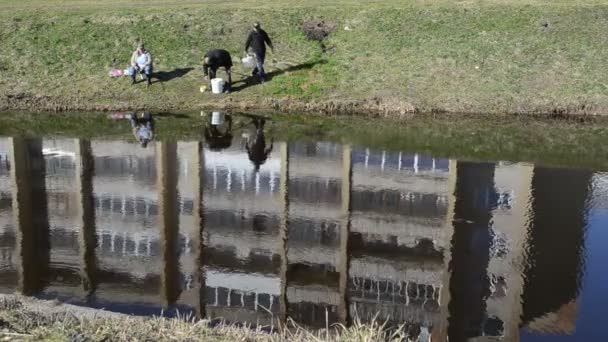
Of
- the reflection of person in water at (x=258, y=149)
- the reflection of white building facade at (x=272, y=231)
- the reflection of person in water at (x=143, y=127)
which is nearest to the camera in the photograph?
the reflection of white building facade at (x=272, y=231)

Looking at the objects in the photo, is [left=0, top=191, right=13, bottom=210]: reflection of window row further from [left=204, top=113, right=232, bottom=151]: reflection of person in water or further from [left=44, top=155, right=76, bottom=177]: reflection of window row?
[left=204, top=113, right=232, bottom=151]: reflection of person in water

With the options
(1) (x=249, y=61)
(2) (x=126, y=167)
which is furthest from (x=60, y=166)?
(1) (x=249, y=61)

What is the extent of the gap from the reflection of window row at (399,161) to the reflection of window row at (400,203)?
6.08 ft

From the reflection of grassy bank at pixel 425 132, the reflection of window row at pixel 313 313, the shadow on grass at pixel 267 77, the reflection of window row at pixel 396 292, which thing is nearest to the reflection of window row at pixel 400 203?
the reflection of grassy bank at pixel 425 132

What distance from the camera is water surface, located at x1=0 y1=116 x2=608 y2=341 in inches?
466

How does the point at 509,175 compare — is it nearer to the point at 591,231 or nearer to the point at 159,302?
the point at 591,231

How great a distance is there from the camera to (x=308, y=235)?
15445 millimetres

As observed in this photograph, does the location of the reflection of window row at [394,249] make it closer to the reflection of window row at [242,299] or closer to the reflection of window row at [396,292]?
the reflection of window row at [396,292]

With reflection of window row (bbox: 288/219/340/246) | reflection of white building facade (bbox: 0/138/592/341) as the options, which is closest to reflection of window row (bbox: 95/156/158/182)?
reflection of white building facade (bbox: 0/138/592/341)

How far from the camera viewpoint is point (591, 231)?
14938 mm

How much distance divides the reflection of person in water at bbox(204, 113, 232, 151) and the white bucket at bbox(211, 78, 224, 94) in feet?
5.92

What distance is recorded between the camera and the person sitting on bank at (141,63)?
2905 cm

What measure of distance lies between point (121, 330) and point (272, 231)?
7.49 m

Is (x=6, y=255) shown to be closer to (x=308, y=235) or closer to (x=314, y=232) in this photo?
A: (x=308, y=235)
